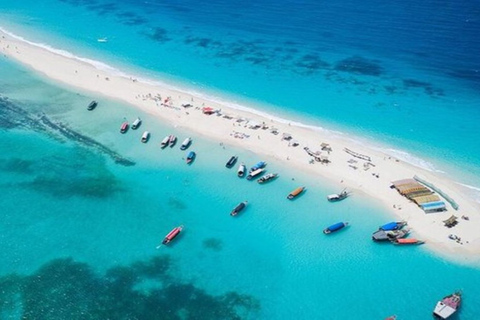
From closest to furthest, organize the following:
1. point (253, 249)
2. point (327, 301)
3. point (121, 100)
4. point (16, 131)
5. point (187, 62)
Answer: point (327, 301) → point (253, 249) → point (16, 131) → point (121, 100) → point (187, 62)

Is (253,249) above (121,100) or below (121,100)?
below

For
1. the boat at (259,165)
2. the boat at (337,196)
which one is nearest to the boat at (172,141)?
the boat at (259,165)

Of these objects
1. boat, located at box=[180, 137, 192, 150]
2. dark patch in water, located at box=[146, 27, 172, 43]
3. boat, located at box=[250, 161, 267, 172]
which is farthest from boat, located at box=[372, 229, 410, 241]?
dark patch in water, located at box=[146, 27, 172, 43]

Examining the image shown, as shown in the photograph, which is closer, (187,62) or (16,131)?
(16,131)

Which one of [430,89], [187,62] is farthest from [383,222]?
[187,62]

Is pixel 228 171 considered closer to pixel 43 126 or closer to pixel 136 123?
pixel 136 123

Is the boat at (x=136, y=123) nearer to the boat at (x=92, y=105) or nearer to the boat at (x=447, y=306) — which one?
the boat at (x=92, y=105)

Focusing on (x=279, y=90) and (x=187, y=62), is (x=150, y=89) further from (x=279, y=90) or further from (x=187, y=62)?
(x=279, y=90)
